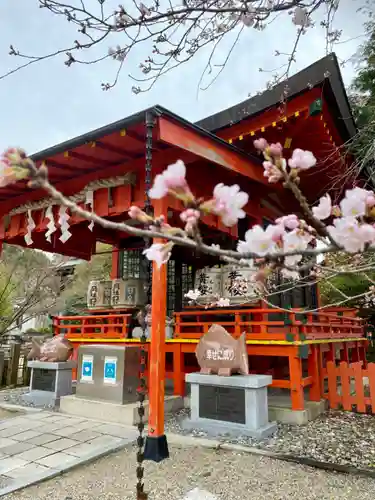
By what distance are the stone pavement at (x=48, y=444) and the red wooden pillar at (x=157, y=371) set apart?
531 millimetres

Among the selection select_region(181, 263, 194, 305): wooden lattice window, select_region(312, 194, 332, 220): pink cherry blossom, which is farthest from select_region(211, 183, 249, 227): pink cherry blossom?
select_region(181, 263, 194, 305): wooden lattice window

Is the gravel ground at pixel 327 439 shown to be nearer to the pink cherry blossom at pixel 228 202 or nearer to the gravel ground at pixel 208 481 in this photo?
the gravel ground at pixel 208 481

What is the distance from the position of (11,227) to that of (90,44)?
4.98 metres

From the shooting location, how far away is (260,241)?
3.72 ft

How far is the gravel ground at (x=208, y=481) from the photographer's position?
10.1ft

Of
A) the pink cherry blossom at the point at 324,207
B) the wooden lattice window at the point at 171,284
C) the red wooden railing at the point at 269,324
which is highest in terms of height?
the wooden lattice window at the point at 171,284

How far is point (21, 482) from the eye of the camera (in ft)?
10.8

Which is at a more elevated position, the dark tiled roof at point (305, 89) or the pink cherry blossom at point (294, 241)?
the dark tiled roof at point (305, 89)

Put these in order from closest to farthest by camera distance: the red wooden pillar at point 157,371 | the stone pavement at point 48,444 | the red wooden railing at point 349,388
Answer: the stone pavement at point 48,444
the red wooden pillar at point 157,371
the red wooden railing at point 349,388

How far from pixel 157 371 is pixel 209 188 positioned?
280cm

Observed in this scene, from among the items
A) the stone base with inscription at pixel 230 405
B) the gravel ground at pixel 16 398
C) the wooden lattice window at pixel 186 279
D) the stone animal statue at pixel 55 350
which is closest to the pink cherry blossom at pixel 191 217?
the stone base with inscription at pixel 230 405

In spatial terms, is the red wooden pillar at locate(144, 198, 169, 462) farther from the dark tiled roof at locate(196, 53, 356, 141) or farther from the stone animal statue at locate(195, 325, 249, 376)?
the dark tiled roof at locate(196, 53, 356, 141)

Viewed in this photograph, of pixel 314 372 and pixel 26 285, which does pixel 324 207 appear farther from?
pixel 26 285

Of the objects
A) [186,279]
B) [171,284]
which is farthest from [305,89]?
[171,284]
